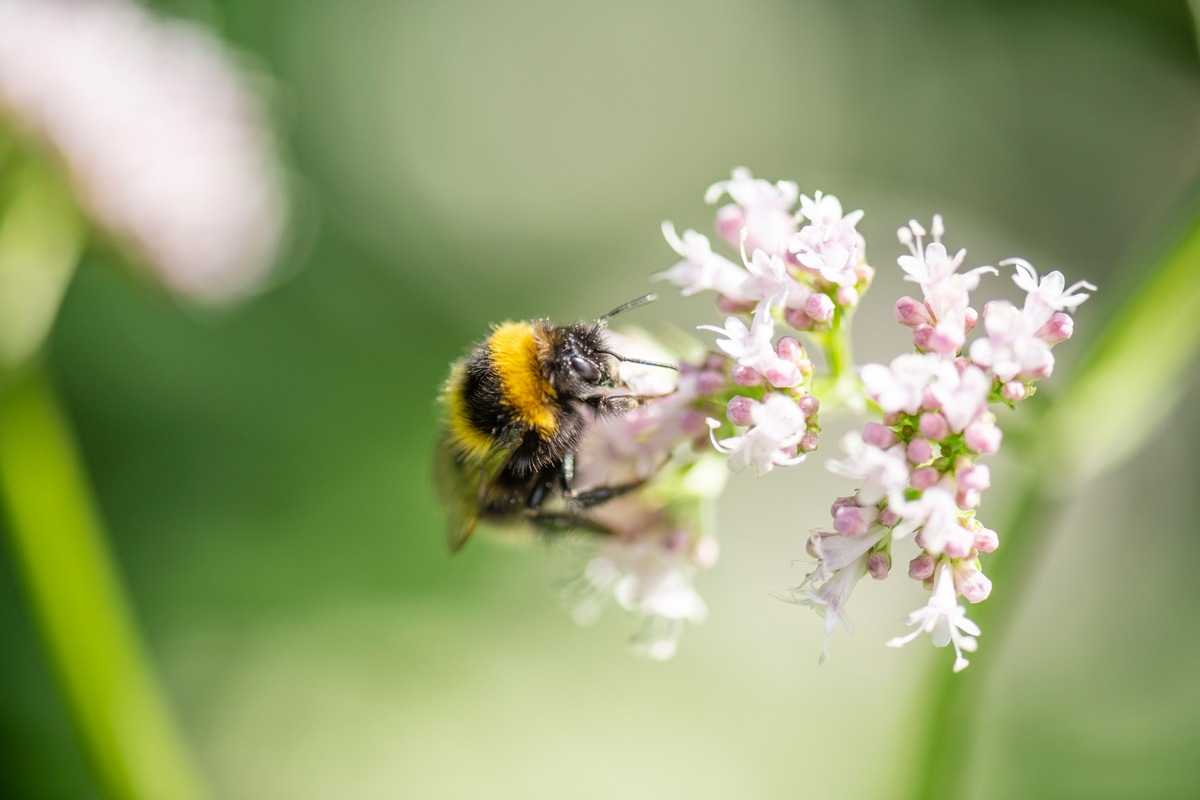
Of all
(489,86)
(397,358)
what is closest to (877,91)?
(489,86)

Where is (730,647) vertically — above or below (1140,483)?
below

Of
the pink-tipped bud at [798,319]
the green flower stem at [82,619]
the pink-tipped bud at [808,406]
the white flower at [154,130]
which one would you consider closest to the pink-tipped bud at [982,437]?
the pink-tipped bud at [808,406]

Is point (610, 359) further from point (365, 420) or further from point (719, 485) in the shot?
point (365, 420)

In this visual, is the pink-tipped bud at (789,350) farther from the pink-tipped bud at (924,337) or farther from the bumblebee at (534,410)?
the bumblebee at (534,410)

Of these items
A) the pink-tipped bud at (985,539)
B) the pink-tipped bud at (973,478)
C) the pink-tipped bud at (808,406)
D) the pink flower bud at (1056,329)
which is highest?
the pink flower bud at (1056,329)

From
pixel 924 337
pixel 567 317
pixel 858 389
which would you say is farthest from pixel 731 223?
pixel 567 317

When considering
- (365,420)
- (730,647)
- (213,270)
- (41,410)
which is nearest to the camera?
(41,410)
